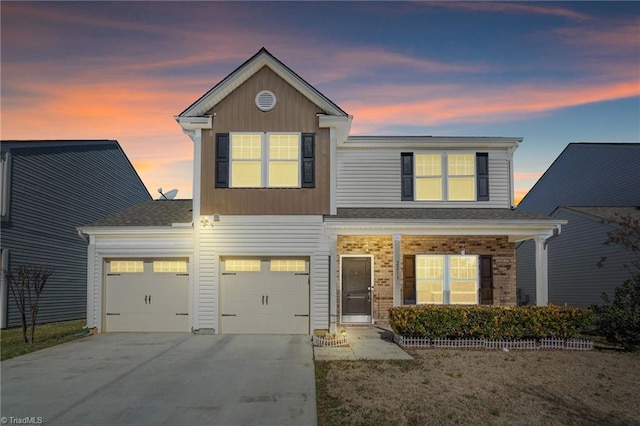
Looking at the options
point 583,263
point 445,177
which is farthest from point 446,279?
point 583,263

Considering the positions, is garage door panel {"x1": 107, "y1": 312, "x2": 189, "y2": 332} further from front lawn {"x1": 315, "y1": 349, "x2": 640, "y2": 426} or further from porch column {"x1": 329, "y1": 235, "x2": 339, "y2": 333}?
front lawn {"x1": 315, "y1": 349, "x2": 640, "y2": 426}

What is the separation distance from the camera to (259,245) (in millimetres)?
15164

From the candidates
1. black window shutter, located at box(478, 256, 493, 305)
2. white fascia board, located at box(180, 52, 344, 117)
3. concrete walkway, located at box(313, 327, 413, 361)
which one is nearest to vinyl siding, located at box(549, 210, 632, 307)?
black window shutter, located at box(478, 256, 493, 305)

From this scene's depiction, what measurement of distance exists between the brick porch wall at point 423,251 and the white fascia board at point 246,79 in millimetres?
4570

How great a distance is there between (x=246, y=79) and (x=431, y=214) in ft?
23.0

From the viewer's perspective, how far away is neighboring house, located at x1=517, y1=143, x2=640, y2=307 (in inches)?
814

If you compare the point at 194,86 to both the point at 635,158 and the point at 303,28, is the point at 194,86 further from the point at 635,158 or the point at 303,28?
the point at 635,158

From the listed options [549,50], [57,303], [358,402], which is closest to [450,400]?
[358,402]

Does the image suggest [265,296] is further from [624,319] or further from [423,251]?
[624,319]

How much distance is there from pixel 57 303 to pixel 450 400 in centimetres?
1763

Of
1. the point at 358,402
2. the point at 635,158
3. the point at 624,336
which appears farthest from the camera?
the point at 635,158

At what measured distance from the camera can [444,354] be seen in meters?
11.7

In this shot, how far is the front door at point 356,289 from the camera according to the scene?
17016mm

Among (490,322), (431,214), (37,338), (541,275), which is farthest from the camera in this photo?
(431,214)
